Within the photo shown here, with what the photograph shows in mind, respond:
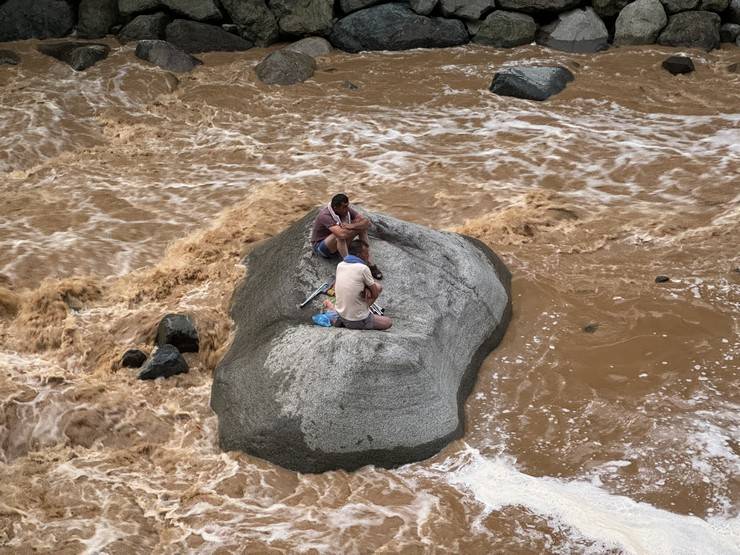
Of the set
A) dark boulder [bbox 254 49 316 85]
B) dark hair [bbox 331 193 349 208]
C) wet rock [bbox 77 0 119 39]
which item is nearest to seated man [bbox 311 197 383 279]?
dark hair [bbox 331 193 349 208]

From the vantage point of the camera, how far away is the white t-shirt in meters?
6.38

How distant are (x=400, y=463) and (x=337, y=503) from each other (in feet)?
1.86

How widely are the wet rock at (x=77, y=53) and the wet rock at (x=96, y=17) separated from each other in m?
0.50

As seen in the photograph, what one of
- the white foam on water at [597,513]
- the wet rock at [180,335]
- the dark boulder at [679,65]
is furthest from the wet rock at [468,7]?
the white foam on water at [597,513]

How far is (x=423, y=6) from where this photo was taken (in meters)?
15.3

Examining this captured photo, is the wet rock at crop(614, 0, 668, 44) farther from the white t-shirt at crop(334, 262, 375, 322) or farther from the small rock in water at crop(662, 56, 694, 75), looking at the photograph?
the white t-shirt at crop(334, 262, 375, 322)

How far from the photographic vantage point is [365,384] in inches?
241

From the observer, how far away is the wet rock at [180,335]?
7395 millimetres

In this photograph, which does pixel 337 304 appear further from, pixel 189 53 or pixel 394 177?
pixel 189 53

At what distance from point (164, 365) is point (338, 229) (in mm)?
1869

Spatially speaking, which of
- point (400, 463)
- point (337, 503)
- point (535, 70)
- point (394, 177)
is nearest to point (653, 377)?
point (400, 463)

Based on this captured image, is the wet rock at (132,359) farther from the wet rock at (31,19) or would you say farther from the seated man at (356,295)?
the wet rock at (31,19)

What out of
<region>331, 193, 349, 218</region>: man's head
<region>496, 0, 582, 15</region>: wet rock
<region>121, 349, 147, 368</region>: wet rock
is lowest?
<region>121, 349, 147, 368</region>: wet rock

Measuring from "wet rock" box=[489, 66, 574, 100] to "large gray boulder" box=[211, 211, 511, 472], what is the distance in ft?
21.0
